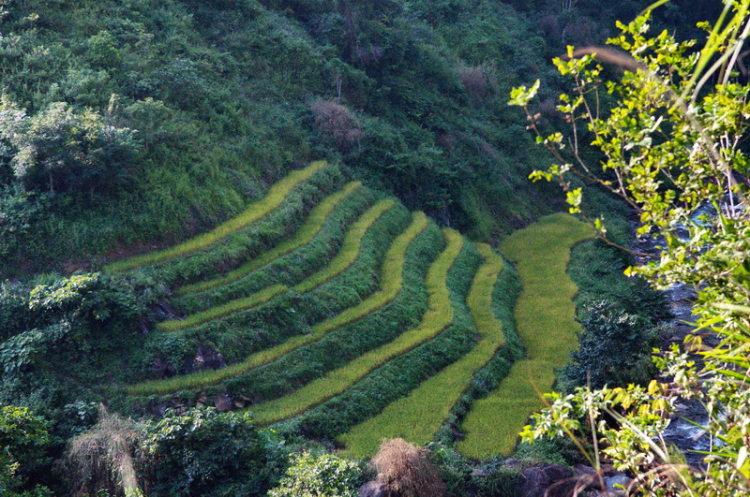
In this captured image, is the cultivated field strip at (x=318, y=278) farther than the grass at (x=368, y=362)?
Yes

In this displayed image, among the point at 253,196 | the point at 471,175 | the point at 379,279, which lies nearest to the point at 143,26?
the point at 253,196

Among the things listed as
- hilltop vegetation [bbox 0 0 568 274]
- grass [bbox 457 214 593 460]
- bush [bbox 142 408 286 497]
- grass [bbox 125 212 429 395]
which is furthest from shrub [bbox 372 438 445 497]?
hilltop vegetation [bbox 0 0 568 274]

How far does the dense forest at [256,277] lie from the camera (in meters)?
9.80

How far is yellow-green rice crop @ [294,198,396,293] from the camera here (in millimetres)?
15266

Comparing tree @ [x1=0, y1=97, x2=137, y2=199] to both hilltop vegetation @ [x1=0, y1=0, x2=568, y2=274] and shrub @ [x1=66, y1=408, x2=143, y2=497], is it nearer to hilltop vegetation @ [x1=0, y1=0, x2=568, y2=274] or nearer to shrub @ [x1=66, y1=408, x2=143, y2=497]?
hilltop vegetation @ [x1=0, y1=0, x2=568, y2=274]

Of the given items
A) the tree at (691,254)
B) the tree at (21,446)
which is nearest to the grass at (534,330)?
the tree at (691,254)

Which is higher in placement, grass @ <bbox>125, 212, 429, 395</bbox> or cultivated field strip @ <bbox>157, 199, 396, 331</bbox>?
cultivated field strip @ <bbox>157, 199, 396, 331</bbox>

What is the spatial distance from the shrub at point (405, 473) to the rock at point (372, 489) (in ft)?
0.17

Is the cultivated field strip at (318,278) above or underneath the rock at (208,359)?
above

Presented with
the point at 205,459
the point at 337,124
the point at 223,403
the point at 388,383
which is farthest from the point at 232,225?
the point at 337,124

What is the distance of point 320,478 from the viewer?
8914 millimetres

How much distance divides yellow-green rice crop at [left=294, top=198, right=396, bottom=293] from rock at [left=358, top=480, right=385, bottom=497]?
6.35 metres

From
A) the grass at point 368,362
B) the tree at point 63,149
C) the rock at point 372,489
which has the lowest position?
the grass at point 368,362

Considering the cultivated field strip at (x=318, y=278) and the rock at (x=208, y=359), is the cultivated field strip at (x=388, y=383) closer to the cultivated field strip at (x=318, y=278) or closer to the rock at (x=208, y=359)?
the rock at (x=208, y=359)
